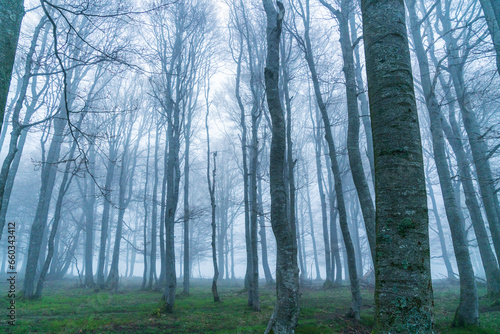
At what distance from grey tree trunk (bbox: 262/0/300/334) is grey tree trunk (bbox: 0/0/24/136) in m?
4.15

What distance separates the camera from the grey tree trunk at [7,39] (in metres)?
2.97

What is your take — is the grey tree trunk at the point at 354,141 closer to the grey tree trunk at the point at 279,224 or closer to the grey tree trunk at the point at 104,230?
the grey tree trunk at the point at 279,224

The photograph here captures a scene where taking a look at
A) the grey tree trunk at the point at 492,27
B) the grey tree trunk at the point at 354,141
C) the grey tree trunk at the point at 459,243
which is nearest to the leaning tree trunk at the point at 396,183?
the grey tree trunk at the point at 354,141

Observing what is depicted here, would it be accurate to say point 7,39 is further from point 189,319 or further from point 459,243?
point 459,243

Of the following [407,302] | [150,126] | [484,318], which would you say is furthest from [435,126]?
[150,126]

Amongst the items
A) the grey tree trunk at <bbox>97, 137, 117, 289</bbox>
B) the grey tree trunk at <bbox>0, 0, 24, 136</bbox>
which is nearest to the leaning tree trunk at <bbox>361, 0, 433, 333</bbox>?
the grey tree trunk at <bbox>0, 0, 24, 136</bbox>

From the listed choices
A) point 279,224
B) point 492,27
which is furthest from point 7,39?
point 492,27

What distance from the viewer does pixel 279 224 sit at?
5250mm

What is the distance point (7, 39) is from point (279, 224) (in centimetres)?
454

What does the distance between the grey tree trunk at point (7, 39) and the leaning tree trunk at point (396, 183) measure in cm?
370

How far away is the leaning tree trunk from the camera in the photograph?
205 cm

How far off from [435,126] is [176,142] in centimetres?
863

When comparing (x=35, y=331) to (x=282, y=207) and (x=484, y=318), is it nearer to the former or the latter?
(x=282, y=207)

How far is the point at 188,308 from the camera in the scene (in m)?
9.59
